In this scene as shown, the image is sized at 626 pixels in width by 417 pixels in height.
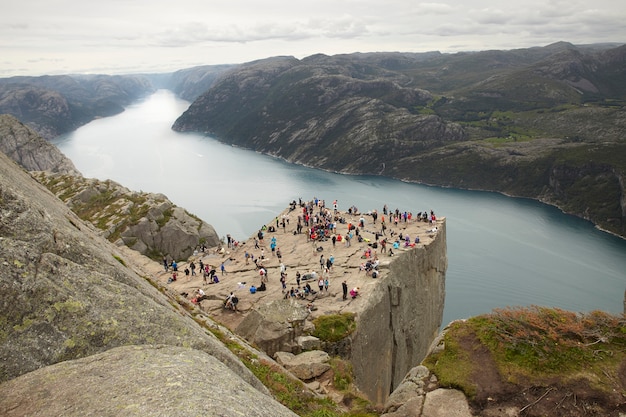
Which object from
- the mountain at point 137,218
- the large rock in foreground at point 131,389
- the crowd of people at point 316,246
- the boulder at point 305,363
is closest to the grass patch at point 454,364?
the boulder at point 305,363

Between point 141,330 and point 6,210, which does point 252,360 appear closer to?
point 141,330

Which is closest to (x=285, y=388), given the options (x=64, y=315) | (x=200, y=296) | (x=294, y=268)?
(x=64, y=315)

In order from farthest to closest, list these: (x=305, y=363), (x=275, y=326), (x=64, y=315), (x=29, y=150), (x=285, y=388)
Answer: (x=29, y=150) → (x=275, y=326) → (x=305, y=363) → (x=285, y=388) → (x=64, y=315)

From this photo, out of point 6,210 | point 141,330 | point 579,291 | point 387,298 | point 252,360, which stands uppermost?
point 6,210

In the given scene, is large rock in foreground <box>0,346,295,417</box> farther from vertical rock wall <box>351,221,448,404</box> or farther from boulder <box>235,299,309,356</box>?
vertical rock wall <box>351,221,448,404</box>

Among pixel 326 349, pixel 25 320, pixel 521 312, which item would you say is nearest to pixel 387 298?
pixel 326 349

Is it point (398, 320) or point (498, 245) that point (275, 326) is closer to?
point (398, 320)
